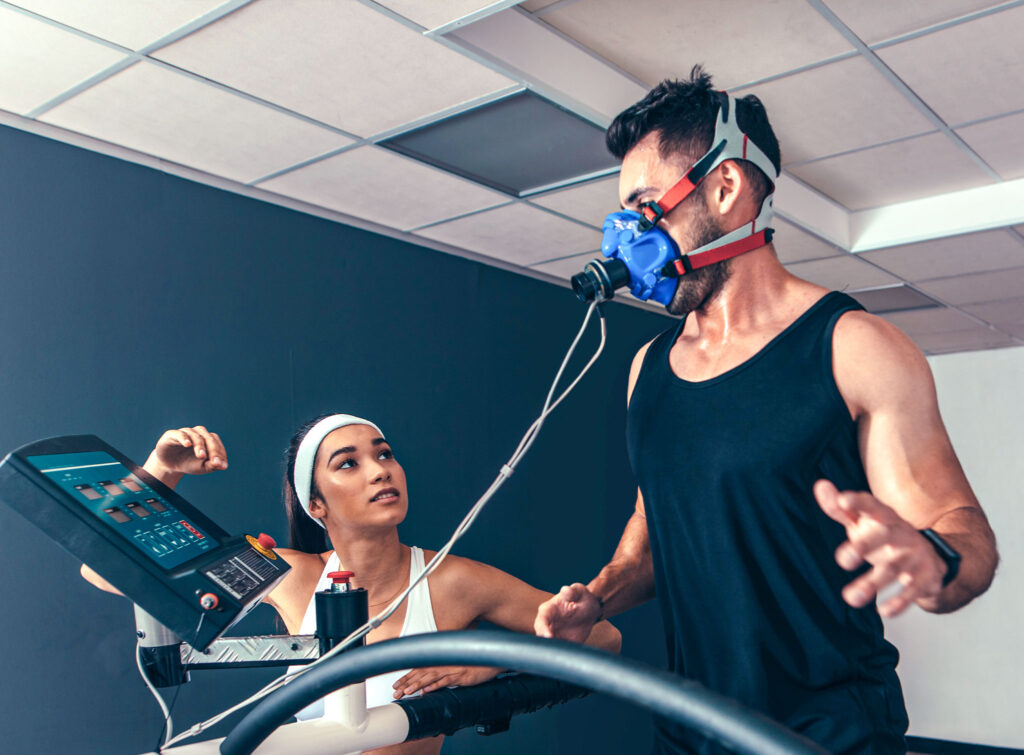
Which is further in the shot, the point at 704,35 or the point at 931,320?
the point at 931,320

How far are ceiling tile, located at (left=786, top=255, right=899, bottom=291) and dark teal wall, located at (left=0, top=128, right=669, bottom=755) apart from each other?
1.26 metres

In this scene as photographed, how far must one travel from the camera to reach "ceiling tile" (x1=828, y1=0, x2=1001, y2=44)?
7.43ft

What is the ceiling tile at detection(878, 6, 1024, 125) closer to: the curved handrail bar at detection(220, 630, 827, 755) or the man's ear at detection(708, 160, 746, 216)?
the man's ear at detection(708, 160, 746, 216)

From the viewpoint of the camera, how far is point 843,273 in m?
4.57

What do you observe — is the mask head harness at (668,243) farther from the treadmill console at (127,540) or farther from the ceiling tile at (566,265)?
the ceiling tile at (566,265)

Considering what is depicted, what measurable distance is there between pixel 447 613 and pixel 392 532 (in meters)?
0.29

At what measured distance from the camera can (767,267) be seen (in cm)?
116

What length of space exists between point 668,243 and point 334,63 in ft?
5.03

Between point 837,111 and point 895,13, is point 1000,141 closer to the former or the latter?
point 837,111

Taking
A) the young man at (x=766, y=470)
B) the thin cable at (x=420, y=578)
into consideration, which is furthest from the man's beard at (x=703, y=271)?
the thin cable at (x=420, y=578)

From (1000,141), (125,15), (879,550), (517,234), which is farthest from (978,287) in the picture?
(879,550)

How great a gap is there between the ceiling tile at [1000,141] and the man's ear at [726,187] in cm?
232

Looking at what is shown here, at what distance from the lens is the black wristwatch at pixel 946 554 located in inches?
27.5

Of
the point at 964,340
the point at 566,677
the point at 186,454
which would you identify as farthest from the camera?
the point at 964,340
